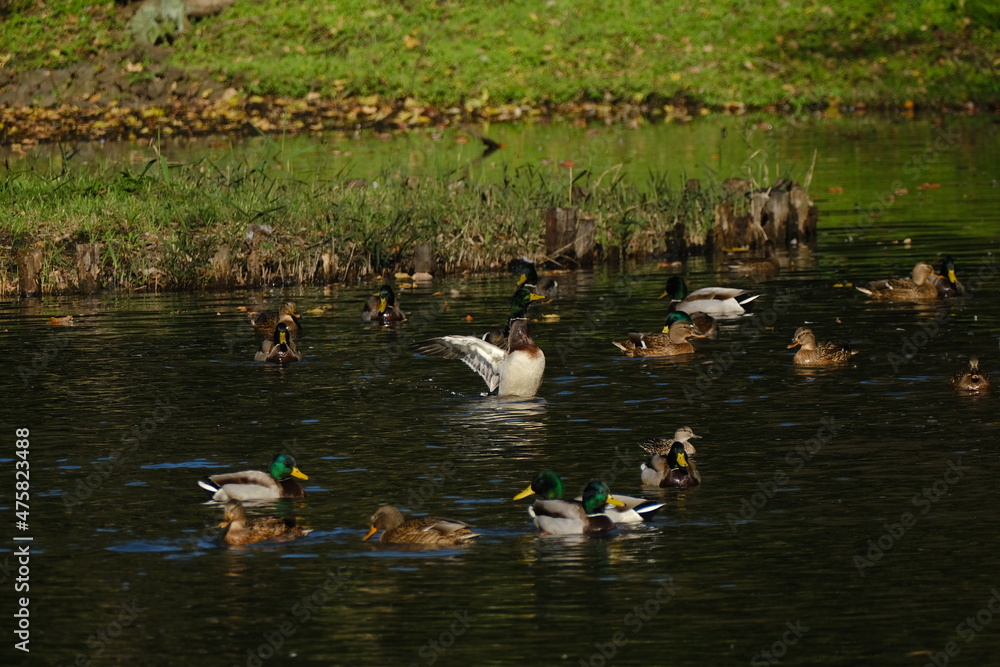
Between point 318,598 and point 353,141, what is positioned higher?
point 353,141

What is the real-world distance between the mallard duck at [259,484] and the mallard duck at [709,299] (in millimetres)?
9792

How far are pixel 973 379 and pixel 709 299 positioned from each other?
254 inches

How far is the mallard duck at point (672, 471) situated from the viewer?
13117 millimetres

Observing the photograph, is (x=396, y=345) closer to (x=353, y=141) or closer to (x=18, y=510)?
(x=18, y=510)

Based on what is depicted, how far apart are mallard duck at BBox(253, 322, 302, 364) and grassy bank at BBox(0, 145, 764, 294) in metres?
6.28

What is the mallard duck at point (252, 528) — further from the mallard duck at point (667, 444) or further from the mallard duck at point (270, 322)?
the mallard duck at point (270, 322)

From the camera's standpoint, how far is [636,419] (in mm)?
16000

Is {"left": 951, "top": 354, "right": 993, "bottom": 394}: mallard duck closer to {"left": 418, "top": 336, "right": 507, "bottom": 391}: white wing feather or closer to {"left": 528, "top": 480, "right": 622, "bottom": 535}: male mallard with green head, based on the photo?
{"left": 418, "top": 336, "right": 507, "bottom": 391}: white wing feather

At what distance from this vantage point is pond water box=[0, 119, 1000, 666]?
1003cm

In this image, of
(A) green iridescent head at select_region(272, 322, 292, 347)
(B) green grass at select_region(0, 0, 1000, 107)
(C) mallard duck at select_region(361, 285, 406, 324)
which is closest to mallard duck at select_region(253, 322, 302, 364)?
(A) green iridescent head at select_region(272, 322, 292, 347)

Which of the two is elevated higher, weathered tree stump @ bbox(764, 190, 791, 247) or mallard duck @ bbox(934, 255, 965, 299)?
weathered tree stump @ bbox(764, 190, 791, 247)

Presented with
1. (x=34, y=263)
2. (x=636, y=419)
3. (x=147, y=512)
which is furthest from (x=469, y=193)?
(x=147, y=512)

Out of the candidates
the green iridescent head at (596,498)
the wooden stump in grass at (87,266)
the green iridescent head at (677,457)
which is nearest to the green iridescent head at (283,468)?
the green iridescent head at (596,498)

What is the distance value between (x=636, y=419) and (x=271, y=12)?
48.0 meters
